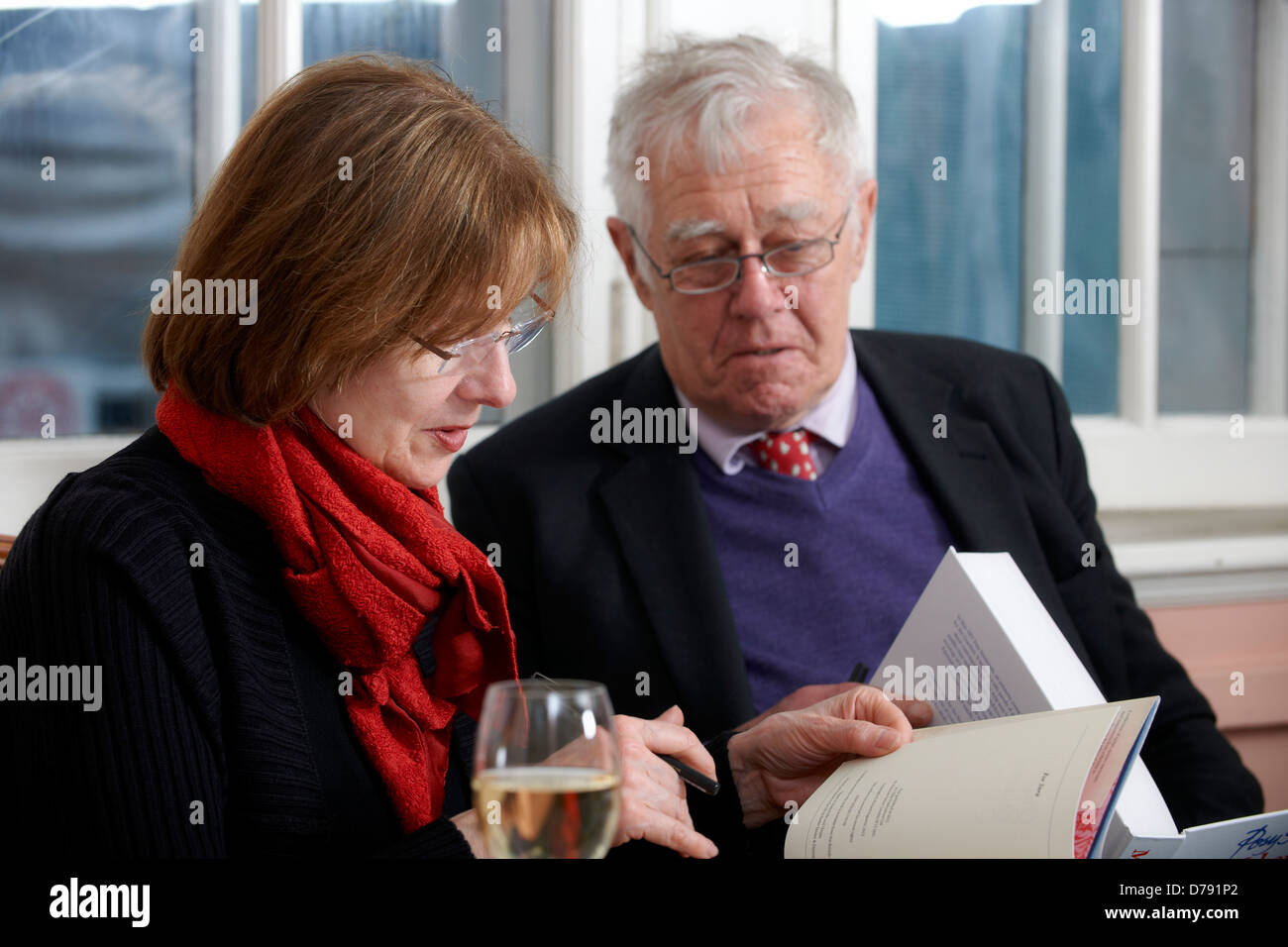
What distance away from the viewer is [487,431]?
6.63ft

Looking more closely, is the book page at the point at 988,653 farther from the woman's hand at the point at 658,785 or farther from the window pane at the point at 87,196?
the window pane at the point at 87,196

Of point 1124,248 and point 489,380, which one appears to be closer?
point 489,380

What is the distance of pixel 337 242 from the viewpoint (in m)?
1.10

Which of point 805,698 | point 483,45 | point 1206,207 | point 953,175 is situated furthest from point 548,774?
point 1206,207

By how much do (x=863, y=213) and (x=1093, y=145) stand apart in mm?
697

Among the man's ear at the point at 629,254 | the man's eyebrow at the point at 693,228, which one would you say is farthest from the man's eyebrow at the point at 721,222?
the man's ear at the point at 629,254

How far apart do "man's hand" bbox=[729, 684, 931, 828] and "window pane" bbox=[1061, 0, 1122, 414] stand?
1.39 meters

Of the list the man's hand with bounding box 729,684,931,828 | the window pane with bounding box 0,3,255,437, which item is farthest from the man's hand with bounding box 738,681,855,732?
the window pane with bounding box 0,3,255,437

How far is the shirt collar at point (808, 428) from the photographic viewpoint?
1764 mm

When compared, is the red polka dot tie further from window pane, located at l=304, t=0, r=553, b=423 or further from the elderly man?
window pane, located at l=304, t=0, r=553, b=423

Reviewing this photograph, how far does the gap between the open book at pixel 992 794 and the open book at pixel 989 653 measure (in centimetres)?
11
